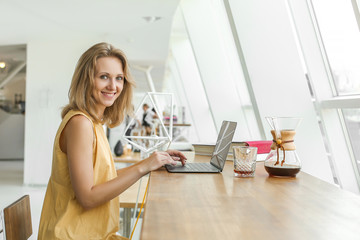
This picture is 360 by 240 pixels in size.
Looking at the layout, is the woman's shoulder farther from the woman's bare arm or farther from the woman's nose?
the woman's nose

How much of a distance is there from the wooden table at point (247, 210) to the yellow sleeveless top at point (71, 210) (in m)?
0.24

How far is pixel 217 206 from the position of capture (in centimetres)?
93

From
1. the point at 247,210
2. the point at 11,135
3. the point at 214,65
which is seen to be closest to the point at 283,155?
the point at 247,210

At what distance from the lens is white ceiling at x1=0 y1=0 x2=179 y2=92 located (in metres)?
4.55

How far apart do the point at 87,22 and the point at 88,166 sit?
4.60 m

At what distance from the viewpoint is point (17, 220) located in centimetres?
124

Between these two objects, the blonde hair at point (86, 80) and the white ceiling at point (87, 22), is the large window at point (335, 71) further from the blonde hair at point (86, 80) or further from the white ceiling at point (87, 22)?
the white ceiling at point (87, 22)

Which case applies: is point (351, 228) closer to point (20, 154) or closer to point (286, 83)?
point (286, 83)

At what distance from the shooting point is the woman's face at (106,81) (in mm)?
1485

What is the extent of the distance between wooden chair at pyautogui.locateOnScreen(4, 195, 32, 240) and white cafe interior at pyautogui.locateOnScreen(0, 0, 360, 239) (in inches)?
70.6

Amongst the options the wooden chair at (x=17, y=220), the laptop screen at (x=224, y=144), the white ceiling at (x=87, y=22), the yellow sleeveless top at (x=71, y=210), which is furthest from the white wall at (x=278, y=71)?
the wooden chair at (x=17, y=220)

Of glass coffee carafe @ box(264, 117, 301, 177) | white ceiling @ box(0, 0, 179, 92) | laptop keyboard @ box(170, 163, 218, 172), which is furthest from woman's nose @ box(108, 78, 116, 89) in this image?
white ceiling @ box(0, 0, 179, 92)

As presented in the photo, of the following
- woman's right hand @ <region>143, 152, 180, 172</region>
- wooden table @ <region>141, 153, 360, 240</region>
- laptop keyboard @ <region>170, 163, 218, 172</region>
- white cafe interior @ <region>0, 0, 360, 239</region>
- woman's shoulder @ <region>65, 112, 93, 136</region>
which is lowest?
wooden table @ <region>141, 153, 360, 240</region>

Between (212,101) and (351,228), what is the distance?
500 cm
